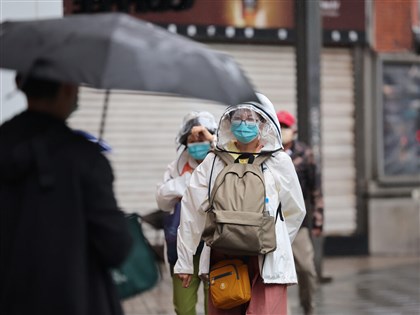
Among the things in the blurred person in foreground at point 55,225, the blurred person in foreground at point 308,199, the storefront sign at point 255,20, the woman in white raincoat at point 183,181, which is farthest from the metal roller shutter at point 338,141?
the blurred person in foreground at point 55,225

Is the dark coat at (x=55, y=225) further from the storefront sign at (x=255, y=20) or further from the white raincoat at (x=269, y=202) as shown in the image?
the storefront sign at (x=255, y=20)

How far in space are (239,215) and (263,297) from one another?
1.73 ft

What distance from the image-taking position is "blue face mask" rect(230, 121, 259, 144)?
16.8 ft

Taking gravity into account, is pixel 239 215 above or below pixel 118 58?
below

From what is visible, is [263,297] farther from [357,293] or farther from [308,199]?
[357,293]

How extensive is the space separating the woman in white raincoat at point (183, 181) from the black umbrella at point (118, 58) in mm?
2814

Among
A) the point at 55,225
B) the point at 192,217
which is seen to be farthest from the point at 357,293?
the point at 55,225

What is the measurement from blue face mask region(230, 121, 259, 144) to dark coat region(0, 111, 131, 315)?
1.97m

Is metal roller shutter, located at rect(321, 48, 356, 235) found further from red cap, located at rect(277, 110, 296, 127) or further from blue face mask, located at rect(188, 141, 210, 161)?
blue face mask, located at rect(188, 141, 210, 161)

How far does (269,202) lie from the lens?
497 centimetres

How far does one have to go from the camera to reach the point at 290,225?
5.13 meters

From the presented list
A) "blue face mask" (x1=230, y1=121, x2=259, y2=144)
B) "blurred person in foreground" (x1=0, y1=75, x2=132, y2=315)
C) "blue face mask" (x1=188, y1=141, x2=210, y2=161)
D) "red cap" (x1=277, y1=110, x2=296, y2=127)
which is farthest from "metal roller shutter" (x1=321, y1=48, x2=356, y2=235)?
"blurred person in foreground" (x1=0, y1=75, x2=132, y2=315)

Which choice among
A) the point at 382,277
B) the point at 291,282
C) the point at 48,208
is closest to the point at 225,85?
the point at 48,208

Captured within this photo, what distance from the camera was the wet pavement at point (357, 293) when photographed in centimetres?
860
